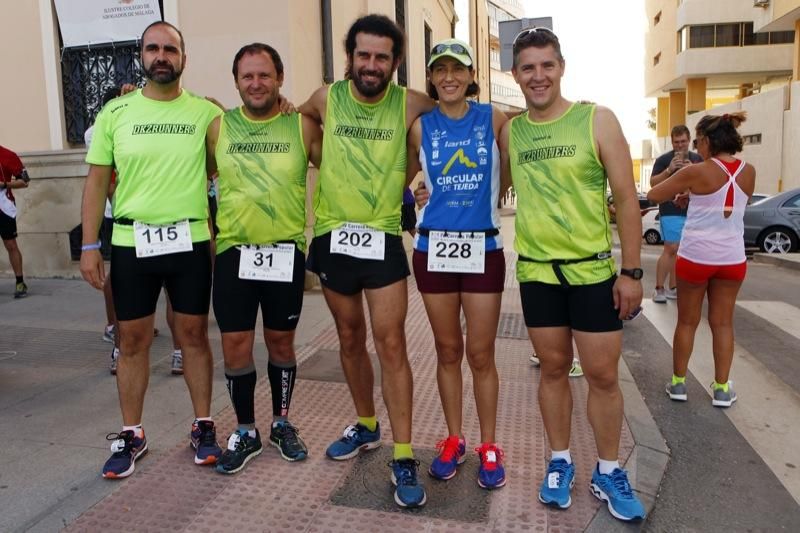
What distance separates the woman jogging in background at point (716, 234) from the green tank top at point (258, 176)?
229 centimetres

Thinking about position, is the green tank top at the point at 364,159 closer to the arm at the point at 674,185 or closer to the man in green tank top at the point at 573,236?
the man in green tank top at the point at 573,236

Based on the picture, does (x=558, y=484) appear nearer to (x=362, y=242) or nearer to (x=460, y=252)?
(x=460, y=252)

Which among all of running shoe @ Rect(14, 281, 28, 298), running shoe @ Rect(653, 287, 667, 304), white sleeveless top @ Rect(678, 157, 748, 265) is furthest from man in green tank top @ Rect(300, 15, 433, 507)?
running shoe @ Rect(14, 281, 28, 298)

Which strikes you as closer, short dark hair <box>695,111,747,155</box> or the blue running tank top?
the blue running tank top

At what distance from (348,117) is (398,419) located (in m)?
1.45

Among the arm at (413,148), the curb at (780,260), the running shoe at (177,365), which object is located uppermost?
the arm at (413,148)

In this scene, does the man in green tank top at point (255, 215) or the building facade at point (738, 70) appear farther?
the building facade at point (738, 70)

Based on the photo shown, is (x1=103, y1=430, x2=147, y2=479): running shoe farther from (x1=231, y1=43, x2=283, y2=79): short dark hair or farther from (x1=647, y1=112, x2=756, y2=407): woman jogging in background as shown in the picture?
(x1=647, y1=112, x2=756, y2=407): woman jogging in background

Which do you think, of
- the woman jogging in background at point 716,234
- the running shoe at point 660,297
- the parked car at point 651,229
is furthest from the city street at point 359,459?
the parked car at point 651,229

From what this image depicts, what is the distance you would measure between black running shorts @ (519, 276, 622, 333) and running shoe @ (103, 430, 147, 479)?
2.07 metres

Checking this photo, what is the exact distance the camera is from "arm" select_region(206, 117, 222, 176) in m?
3.32

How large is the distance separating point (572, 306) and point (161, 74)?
2.26 metres

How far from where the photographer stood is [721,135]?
423 cm

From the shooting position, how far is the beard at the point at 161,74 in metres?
3.25
